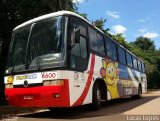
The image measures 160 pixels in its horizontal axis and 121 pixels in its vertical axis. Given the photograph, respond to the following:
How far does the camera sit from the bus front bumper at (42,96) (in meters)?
10.5

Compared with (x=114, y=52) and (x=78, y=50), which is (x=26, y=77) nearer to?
(x=78, y=50)

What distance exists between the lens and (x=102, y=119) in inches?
419

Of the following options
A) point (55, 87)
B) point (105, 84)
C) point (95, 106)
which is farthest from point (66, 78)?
point (105, 84)

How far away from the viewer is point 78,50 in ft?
38.7

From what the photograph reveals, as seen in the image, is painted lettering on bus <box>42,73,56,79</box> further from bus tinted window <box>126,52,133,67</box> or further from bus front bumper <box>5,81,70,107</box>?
bus tinted window <box>126,52,133,67</box>

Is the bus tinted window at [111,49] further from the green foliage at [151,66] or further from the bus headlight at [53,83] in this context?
the green foliage at [151,66]

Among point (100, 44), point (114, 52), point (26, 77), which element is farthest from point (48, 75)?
point (114, 52)

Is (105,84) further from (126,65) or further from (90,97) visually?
(126,65)

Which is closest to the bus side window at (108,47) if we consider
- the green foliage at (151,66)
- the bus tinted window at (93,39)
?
the bus tinted window at (93,39)

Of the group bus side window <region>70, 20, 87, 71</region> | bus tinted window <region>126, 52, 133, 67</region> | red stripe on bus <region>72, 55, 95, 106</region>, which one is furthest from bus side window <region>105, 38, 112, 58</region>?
bus tinted window <region>126, 52, 133, 67</region>

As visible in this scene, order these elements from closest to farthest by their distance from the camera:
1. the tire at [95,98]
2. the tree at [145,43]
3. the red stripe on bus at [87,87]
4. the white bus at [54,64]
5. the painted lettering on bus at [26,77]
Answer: the white bus at [54,64] → the painted lettering on bus at [26,77] → the red stripe on bus at [87,87] → the tire at [95,98] → the tree at [145,43]

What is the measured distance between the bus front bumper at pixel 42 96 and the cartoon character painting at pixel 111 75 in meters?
3.88

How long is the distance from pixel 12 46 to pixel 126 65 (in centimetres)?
897

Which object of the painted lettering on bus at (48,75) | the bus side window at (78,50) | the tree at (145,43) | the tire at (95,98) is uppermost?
the tree at (145,43)
